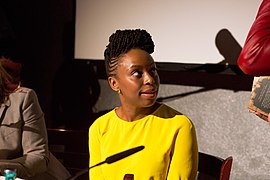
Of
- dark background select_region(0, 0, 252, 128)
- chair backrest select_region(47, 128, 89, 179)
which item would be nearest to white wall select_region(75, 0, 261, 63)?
dark background select_region(0, 0, 252, 128)

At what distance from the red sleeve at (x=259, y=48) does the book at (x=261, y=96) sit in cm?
10

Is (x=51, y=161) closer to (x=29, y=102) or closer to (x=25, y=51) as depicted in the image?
(x=29, y=102)

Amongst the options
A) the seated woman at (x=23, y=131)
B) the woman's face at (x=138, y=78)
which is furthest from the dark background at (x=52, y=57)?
the woman's face at (x=138, y=78)

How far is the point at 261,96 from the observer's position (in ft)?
4.09

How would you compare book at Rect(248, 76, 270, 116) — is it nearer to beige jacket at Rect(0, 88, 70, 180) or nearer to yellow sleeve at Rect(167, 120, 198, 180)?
yellow sleeve at Rect(167, 120, 198, 180)

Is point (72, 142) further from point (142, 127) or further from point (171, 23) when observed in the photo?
point (142, 127)

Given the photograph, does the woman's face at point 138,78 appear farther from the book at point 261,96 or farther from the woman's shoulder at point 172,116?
the book at point 261,96

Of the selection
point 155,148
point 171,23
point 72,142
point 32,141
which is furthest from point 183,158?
point 171,23

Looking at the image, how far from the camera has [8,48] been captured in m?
3.27

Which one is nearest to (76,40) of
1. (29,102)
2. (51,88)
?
(51,88)

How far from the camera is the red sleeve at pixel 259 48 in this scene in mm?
1106

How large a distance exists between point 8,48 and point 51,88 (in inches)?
16.1

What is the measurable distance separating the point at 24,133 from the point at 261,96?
1.12 meters

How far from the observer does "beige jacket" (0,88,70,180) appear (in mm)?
1979
